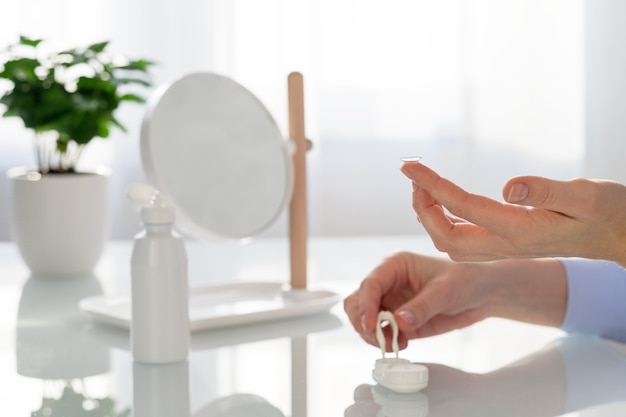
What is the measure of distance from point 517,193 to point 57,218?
1103 mm

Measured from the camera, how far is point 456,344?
1160mm

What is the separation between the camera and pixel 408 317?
42.0 inches

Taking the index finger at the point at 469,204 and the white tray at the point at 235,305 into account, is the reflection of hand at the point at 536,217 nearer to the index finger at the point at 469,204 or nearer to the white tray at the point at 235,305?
the index finger at the point at 469,204

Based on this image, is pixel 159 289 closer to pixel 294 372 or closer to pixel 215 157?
pixel 294 372

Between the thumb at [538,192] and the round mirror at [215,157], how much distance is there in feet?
1.97

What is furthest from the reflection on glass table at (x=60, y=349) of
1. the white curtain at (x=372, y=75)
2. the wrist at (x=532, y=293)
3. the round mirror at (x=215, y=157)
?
the white curtain at (x=372, y=75)

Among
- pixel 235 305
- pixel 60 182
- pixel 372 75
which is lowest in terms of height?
pixel 235 305

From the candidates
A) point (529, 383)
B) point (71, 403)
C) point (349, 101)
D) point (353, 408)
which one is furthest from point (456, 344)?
point (349, 101)

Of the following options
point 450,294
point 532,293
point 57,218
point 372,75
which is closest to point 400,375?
point 450,294

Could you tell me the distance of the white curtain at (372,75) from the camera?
140 inches

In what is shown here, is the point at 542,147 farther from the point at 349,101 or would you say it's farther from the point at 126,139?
the point at 126,139

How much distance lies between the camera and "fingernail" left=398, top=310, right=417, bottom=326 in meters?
1.06

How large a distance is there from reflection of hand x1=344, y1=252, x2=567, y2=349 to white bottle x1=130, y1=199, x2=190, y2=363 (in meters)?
0.20

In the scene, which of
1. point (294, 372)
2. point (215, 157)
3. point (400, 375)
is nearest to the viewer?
point (400, 375)
